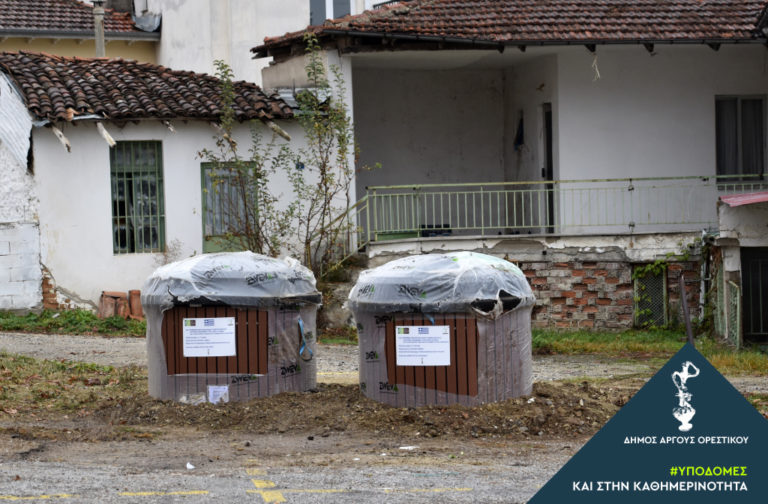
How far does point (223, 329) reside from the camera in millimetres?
9508

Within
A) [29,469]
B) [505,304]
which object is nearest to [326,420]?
[505,304]

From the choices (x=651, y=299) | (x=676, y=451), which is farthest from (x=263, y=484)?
(x=651, y=299)

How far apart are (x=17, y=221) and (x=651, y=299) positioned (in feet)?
33.0

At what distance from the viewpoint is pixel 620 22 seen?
18812 millimetres

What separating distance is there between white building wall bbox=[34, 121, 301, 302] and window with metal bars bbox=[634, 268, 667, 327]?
22.4ft

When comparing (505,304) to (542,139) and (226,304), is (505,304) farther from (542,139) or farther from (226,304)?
(542,139)

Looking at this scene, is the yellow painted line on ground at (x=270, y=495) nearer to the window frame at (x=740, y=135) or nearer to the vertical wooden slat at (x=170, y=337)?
the vertical wooden slat at (x=170, y=337)

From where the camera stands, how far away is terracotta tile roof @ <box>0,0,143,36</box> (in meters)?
26.6

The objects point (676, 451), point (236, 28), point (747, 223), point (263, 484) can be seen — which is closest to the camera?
point (676, 451)

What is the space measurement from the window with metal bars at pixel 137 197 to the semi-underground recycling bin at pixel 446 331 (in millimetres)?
9430

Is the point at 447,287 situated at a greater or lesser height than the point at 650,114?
lesser

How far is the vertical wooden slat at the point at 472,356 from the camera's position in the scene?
9016 mm

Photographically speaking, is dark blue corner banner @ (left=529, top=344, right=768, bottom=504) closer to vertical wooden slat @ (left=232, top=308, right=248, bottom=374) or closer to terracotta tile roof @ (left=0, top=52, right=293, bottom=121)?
vertical wooden slat @ (left=232, top=308, right=248, bottom=374)

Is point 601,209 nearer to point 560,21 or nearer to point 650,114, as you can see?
point 650,114
